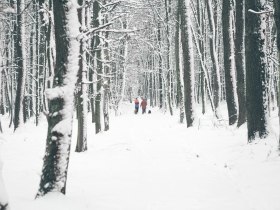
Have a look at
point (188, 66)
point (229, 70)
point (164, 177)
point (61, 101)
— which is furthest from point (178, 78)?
point (61, 101)

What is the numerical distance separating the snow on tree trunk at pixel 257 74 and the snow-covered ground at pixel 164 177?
397mm

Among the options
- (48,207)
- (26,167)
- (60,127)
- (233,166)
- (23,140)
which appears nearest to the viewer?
(48,207)

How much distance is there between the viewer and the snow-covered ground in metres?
5.02

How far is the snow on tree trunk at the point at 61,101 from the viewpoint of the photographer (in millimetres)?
4895

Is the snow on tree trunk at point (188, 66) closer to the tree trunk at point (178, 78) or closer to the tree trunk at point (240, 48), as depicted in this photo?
the tree trunk at point (240, 48)

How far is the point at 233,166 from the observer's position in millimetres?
7289

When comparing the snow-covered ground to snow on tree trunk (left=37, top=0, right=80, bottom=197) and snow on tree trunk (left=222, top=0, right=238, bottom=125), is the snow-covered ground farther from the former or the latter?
snow on tree trunk (left=222, top=0, right=238, bottom=125)

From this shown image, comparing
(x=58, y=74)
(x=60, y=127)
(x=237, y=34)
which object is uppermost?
(x=237, y=34)

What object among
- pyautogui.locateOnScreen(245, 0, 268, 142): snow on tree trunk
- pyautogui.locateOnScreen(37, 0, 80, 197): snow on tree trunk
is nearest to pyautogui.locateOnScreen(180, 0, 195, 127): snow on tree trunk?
pyautogui.locateOnScreen(245, 0, 268, 142): snow on tree trunk

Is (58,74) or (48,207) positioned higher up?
(58,74)

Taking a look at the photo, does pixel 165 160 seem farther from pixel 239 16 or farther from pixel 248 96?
pixel 239 16

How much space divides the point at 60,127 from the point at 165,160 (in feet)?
13.9

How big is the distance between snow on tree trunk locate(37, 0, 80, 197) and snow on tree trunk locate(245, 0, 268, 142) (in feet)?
17.0

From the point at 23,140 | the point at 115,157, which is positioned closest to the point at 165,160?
the point at 115,157
